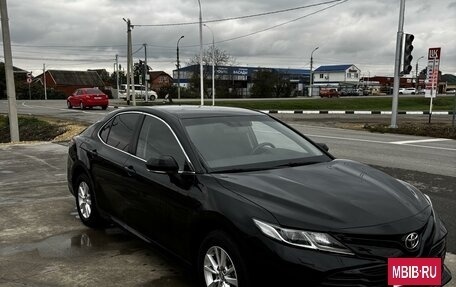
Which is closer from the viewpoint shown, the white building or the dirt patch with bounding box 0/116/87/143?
the dirt patch with bounding box 0/116/87/143

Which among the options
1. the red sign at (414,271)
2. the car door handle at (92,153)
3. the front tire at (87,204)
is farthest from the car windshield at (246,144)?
the front tire at (87,204)

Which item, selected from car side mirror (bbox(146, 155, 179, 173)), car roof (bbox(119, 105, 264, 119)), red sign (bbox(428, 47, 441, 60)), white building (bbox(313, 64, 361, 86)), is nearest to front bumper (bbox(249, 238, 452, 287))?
car side mirror (bbox(146, 155, 179, 173))

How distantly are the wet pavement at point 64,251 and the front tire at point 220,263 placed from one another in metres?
0.55

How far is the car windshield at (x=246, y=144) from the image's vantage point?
13.0ft

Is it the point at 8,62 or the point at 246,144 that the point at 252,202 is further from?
the point at 8,62

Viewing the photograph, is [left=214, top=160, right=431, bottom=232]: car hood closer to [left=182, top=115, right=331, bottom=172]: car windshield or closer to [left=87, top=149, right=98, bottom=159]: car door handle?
[left=182, top=115, right=331, bottom=172]: car windshield

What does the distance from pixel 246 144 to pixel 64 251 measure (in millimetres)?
2236

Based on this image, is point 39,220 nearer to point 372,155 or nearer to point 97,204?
point 97,204

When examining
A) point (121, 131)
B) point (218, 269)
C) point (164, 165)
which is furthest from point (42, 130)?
point (218, 269)

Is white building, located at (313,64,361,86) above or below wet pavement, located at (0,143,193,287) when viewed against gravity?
above

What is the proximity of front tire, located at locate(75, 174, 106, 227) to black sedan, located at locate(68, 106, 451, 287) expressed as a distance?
169 millimetres

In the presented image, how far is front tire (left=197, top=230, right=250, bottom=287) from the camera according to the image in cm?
314

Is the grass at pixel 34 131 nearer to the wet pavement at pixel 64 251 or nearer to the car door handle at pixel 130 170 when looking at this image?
the wet pavement at pixel 64 251

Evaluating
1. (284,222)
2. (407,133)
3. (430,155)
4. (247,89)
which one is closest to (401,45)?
(407,133)
